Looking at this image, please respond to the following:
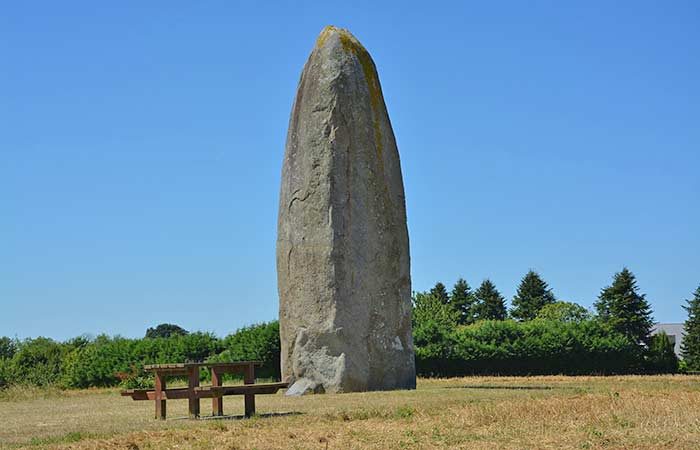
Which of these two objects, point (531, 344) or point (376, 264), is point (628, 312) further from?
point (376, 264)

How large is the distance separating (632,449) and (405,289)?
370 inches

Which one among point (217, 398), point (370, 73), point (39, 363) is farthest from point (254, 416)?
point (39, 363)

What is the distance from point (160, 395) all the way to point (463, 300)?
62.4m

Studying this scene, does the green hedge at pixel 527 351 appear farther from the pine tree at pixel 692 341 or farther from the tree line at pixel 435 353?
the pine tree at pixel 692 341

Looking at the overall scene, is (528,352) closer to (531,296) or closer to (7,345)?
(7,345)

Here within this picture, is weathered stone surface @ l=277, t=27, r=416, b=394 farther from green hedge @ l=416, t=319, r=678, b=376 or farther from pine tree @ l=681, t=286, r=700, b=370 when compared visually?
pine tree @ l=681, t=286, r=700, b=370

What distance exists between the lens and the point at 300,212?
65.5 ft

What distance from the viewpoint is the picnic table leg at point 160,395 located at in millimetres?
14482

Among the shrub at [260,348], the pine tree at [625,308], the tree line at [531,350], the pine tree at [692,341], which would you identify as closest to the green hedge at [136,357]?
the shrub at [260,348]

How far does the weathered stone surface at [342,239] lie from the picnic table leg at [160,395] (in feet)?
16.5

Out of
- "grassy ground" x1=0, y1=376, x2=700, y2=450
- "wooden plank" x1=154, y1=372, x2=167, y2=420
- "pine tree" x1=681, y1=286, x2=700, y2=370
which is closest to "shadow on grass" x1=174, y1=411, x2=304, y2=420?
"grassy ground" x1=0, y1=376, x2=700, y2=450

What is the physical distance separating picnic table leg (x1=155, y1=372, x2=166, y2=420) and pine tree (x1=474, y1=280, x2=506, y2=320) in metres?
59.5

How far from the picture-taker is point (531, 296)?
2911 inches

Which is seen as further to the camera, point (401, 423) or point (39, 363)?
point (39, 363)
